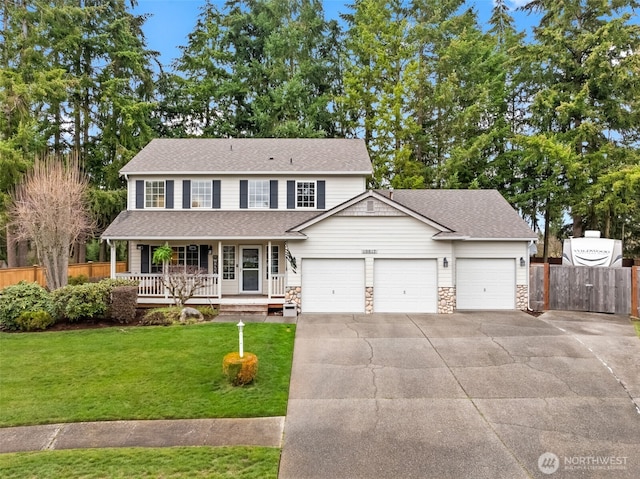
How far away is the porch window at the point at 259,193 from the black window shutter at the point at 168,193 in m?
3.46

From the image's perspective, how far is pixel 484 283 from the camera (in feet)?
49.1

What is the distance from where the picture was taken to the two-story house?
560 inches

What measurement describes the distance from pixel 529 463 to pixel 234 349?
21.9 feet

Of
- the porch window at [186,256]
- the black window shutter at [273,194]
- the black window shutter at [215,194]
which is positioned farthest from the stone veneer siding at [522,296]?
the porch window at [186,256]

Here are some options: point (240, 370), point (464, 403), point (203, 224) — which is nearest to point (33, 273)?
point (203, 224)

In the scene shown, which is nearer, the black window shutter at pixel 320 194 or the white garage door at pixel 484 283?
the white garage door at pixel 484 283

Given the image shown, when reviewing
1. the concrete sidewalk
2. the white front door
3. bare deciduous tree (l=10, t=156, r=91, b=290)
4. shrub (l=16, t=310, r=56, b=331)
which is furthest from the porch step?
the concrete sidewalk

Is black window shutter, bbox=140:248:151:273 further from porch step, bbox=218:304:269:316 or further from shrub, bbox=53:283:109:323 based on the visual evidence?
porch step, bbox=218:304:269:316

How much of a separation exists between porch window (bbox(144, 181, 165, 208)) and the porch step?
5.87m

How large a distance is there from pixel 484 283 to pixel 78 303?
45.9ft

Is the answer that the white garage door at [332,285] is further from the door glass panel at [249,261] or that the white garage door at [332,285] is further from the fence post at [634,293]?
the fence post at [634,293]

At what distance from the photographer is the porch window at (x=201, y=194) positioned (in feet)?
56.9

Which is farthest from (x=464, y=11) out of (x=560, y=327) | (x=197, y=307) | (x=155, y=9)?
(x=197, y=307)

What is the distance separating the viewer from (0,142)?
61.3ft
